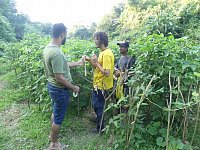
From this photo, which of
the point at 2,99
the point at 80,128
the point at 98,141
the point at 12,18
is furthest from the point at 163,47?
the point at 12,18

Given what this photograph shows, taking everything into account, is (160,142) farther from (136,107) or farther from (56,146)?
(56,146)

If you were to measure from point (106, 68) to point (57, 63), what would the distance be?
0.76 m

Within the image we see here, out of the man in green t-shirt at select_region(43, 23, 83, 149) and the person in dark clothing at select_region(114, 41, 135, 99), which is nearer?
the man in green t-shirt at select_region(43, 23, 83, 149)

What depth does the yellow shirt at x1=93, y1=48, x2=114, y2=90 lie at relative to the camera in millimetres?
3654

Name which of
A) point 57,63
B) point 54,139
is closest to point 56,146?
point 54,139

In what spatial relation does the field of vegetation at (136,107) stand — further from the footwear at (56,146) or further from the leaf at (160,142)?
the footwear at (56,146)

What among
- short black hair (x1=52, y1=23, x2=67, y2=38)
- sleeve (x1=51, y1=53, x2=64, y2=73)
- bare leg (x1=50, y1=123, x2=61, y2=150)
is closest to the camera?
sleeve (x1=51, y1=53, x2=64, y2=73)

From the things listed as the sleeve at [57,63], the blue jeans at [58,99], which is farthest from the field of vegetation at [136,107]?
the sleeve at [57,63]

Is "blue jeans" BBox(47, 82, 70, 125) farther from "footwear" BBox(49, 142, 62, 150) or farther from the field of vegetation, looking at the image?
the field of vegetation

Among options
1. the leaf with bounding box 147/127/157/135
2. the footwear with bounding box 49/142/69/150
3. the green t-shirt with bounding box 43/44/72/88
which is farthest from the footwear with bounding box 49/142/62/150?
the leaf with bounding box 147/127/157/135

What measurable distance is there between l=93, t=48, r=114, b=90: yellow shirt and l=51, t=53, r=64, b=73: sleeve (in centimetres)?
69

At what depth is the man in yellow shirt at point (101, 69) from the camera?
365 centimetres

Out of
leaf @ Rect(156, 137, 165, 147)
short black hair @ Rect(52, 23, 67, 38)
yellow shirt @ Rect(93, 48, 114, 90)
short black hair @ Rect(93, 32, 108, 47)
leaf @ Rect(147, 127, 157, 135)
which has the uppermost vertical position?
short black hair @ Rect(52, 23, 67, 38)

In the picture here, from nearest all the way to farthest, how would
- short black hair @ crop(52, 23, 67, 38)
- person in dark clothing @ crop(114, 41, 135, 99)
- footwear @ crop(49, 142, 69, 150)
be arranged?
short black hair @ crop(52, 23, 67, 38)
footwear @ crop(49, 142, 69, 150)
person in dark clothing @ crop(114, 41, 135, 99)
